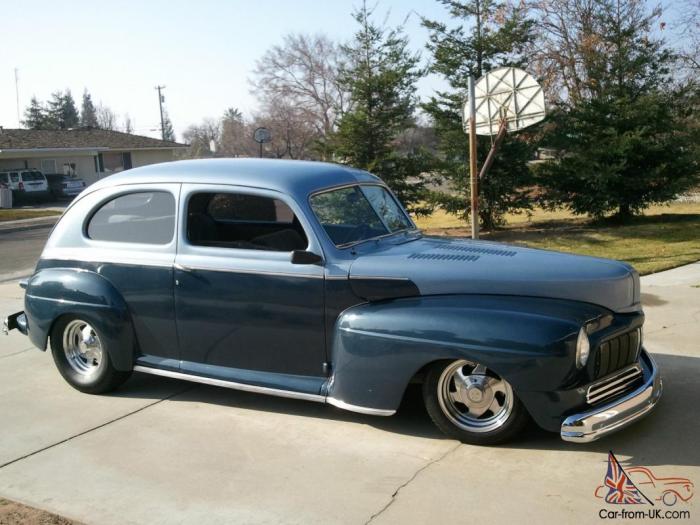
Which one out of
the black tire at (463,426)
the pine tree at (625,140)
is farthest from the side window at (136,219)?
the pine tree at (625,140)

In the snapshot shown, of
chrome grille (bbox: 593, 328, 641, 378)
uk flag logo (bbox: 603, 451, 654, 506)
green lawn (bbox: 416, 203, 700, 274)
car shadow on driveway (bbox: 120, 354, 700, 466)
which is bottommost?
uk flag logo (bbox: 603, 451, 654, 506)

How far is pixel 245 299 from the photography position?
4812 millimetres

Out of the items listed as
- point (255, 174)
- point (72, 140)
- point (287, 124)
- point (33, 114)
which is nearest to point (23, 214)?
point (72, 140)

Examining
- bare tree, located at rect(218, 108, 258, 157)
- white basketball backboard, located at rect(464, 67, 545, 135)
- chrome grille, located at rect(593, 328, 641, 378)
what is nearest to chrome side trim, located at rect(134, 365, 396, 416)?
chrome grille, located at rect(593, 328, 641, 378)

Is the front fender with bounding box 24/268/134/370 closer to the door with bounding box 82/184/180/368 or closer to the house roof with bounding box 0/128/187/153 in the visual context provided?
the door with bounding box 82/184/180/368

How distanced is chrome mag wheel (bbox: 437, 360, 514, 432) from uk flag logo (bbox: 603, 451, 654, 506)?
64cm

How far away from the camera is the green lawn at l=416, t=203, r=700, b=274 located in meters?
11.3

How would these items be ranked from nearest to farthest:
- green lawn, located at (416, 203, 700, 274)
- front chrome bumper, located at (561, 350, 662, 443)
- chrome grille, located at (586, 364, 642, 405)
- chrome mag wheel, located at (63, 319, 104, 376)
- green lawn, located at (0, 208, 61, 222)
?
front chrome bumper, located at (561, 350, 662, 443) → chrome grille, located at (586, 364, 642, 405) → chrome mag wheel, located at (63, 319, 104, 376) → green lawn, located at (416, 203, 700, 274) → green lawn, located at (0, 208, 61, 222)

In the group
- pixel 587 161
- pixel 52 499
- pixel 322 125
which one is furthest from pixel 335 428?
pixel 322 125

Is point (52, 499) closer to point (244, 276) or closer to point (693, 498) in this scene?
point (244, 276)


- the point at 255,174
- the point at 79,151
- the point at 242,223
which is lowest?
the point at 242,223

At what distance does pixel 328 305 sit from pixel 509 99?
7266 mm

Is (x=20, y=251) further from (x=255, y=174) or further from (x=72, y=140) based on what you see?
(x=72, y=140)

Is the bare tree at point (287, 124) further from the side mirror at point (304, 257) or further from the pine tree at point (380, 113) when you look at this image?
the side mirror at point (304, 257)
